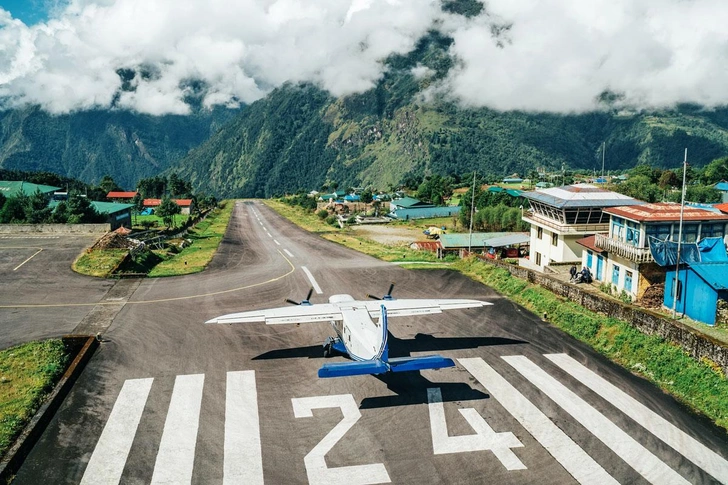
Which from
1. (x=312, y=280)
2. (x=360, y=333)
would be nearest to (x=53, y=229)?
(x=312, y=280)

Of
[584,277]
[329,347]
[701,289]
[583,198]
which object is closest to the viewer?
[329,347]

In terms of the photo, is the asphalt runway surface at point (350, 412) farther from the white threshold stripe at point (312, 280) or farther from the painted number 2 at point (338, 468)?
the white threshold stripe at point (312, 280)

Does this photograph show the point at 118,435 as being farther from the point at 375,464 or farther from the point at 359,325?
the point at 359,325

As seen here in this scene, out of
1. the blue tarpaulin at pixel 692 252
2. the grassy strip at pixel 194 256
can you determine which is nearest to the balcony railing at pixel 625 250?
the blue tarpaulin at pixel 692 252

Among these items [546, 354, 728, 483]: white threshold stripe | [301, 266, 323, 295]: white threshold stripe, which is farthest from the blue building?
[301, 266, 323, 295]: white threshold stripe

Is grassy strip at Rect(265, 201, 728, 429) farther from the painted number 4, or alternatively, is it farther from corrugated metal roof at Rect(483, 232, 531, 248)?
corrugated metal roof at Rect(483, 232, 531, 248)

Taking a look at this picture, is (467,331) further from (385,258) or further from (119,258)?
(119,258)

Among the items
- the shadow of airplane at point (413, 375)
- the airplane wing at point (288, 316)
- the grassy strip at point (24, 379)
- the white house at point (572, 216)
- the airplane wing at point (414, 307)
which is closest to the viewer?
the grassy strip at point (24, 379)

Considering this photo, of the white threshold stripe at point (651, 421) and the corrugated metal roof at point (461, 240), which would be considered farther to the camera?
the corrugated metal roof at point (461, 240)
